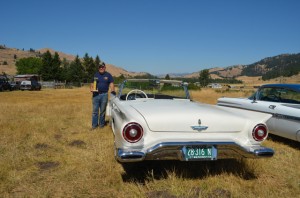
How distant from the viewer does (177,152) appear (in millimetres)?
3473

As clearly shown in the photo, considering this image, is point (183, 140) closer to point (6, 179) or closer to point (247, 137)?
point (247, 137)

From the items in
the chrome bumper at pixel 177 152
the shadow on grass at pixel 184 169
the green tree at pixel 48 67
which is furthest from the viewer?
the green tree at pixel 48 67

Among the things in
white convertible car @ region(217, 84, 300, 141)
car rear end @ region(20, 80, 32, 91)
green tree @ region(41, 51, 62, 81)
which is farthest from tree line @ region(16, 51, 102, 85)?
white convertible car @ region(217, 84, 300, 141)

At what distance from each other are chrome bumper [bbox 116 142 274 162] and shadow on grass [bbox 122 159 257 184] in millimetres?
574

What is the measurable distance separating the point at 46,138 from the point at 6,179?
2.51m

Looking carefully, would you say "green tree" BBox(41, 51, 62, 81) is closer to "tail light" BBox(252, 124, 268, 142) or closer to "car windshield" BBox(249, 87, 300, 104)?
"car windshield" BBox(249, 87, 300, 104)

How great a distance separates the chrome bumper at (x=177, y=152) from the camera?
133 inches

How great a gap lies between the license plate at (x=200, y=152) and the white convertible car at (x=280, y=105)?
261 cm

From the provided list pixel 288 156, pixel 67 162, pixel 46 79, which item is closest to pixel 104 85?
pixel 67 162

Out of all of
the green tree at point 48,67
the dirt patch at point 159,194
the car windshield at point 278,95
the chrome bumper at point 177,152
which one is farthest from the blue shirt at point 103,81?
the green tree at point 48,67

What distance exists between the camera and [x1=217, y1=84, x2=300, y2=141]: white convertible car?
5.54 m

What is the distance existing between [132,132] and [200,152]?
2.75 feet

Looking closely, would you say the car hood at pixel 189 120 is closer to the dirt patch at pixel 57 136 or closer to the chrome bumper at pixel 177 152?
the chrome bumper at pixel 177 152

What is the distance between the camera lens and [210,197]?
342 centimetres
